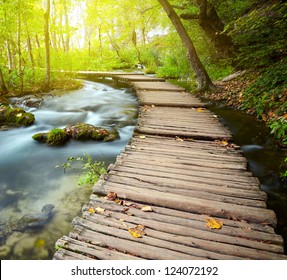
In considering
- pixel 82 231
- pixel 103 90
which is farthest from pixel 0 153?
pixel 103 90

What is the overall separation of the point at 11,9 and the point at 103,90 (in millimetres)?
6331

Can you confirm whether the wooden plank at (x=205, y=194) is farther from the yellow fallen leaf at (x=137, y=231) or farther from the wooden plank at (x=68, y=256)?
the wooden plank at (x=68, y=256)

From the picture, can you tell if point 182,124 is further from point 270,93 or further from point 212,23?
point 212,23

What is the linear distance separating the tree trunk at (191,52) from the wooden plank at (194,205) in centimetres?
767

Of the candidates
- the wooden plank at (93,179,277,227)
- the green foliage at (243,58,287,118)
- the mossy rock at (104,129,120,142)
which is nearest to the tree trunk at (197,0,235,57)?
the green foliage at (243,58,287,118)

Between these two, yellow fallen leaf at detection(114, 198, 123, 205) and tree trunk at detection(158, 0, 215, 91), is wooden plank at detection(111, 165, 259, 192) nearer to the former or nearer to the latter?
yellow fallen leaf at detection(114, 198, 123, 205)

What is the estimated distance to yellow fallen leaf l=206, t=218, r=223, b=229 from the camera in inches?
100

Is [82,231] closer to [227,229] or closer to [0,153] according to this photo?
[227,229]

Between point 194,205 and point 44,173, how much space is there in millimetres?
3636

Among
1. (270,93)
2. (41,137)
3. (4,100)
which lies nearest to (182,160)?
(41,137)

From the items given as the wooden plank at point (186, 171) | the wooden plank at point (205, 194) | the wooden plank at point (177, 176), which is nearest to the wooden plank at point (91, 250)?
the wooden plank at point (205, 194)

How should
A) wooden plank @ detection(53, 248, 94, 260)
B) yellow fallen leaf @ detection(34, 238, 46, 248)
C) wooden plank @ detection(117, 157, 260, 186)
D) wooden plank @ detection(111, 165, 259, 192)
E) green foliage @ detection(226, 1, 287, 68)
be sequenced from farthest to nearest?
green foliage @ detection(226, 1, 287, 68) → wooden plank @ detection(117, 157, 260, 186) → wooden plank @ detection(111, 165, 259, 192) → yellow fallen leaf @ detection(34, 238, 46, 248) → wooden plank @ detection(53, 248, 94, 260)

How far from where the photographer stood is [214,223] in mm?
2596

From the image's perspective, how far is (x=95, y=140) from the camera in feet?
21.0
